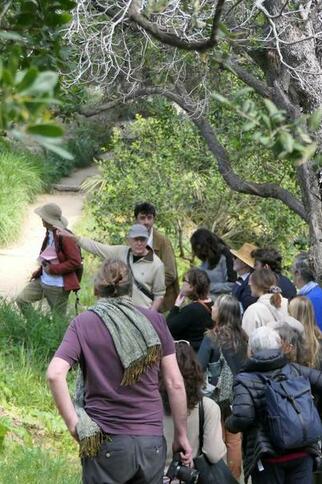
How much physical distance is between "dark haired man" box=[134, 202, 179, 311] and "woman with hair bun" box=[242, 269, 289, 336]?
5.12 ft

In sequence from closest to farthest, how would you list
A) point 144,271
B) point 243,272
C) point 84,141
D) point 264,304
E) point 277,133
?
1. point 277,133
2. point 264,304
3. point 144,271
4. point 243,272
5. point 84,141

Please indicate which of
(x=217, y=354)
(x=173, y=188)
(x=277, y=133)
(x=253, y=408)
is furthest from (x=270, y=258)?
(x=173, y=188)

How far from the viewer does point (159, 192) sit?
1427cm

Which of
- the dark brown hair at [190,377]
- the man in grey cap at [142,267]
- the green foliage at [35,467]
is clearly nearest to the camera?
the dark brown hair at [190,377]

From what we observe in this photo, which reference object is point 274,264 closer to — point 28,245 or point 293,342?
point 293,342

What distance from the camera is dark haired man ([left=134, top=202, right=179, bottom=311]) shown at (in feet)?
29.8

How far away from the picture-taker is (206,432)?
18.5 feet

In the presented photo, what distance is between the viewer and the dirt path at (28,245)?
577 inches

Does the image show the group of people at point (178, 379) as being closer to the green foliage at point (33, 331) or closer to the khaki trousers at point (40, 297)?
the green foliage at point (33, 331)

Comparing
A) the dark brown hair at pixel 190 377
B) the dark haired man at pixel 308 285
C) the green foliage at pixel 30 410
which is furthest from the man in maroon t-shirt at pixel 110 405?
the dark haired man at pixel 308 285

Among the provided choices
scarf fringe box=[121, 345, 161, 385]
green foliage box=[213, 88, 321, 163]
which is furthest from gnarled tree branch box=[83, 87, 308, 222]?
green foliage box=[213, 88, 321, 163]

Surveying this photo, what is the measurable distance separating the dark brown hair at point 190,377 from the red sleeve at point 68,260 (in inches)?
159

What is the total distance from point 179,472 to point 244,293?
316 centimetres

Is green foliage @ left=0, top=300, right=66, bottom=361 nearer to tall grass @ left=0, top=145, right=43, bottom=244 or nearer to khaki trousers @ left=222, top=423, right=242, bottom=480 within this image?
khaki trousers @ left=222, top=423, right=242, bottom=480
